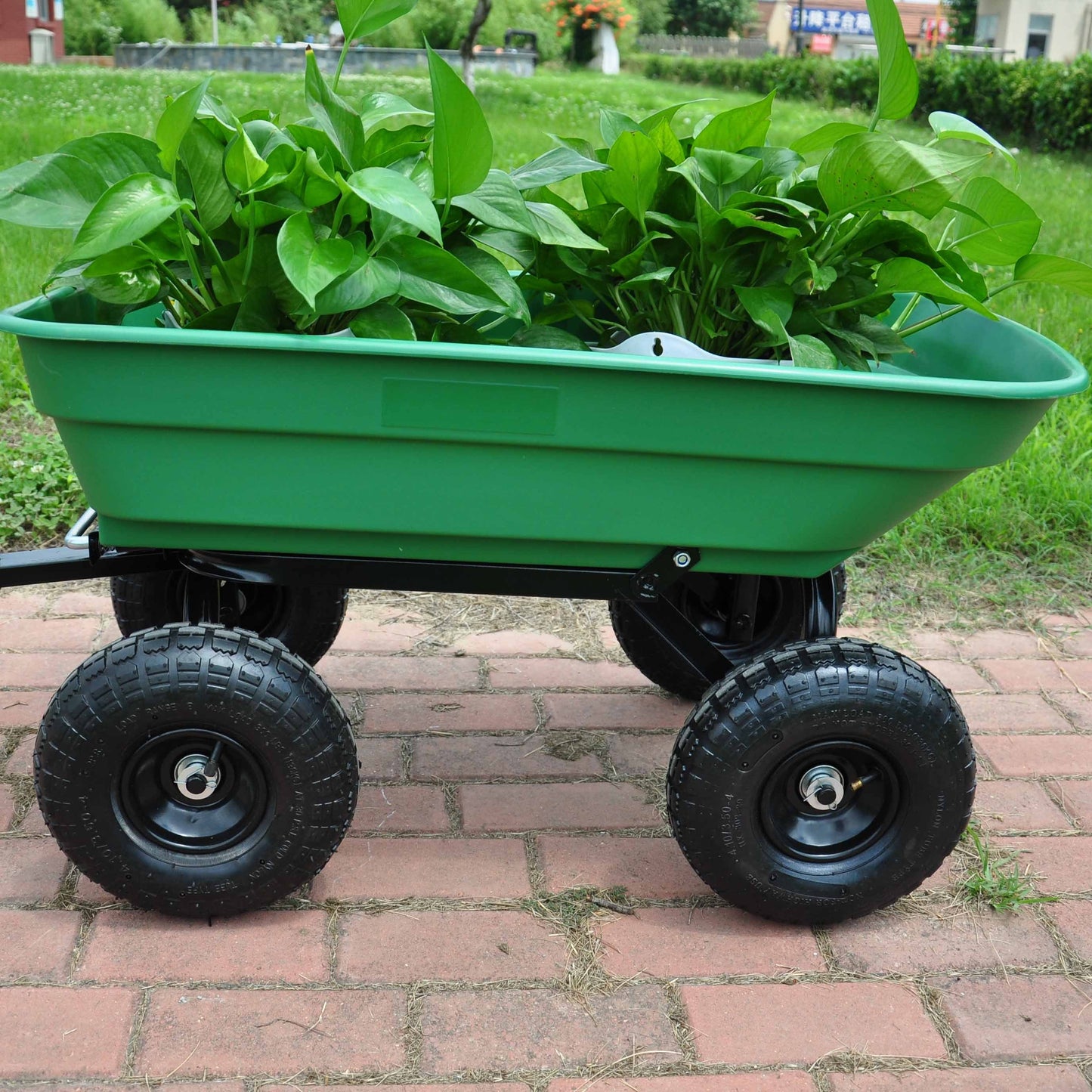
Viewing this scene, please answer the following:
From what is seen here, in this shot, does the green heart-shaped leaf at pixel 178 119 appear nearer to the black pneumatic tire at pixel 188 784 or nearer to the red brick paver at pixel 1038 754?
the black pneumatic tire at pixel 188 784

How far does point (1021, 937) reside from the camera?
5.88ft

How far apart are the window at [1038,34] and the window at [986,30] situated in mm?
942

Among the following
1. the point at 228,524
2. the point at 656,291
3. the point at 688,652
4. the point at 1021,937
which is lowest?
the point at 1021,937

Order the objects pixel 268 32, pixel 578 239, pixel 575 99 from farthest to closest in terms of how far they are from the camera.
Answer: pixel 268 32 < pixel 575 99 < pixel 578 239

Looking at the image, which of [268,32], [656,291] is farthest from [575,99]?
[268,32]

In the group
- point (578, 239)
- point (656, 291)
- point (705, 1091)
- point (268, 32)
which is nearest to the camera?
point (705, 1091)

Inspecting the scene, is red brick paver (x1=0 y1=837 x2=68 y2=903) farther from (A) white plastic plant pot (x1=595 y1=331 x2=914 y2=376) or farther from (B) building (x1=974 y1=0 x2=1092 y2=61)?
(B) building (x1=974 y1=0 x2=1092 y2=61)

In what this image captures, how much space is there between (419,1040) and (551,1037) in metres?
0.17

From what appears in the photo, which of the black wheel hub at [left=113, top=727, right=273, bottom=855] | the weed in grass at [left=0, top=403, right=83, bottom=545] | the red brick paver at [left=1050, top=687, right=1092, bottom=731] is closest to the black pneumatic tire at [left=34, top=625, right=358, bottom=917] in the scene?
the black wheel hub at [left=113, top=727, right=273, bottom=855]

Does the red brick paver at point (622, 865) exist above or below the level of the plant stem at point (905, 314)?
below

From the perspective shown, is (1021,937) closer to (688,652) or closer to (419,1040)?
(688,652)

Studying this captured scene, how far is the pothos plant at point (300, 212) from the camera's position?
4.74ft

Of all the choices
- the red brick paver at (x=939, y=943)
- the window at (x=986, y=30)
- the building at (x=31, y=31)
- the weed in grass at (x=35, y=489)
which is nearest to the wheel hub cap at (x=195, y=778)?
the red brick paver at (x=939, y=943)

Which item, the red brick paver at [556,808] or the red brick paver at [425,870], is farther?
the red brick paver at [556,808]
